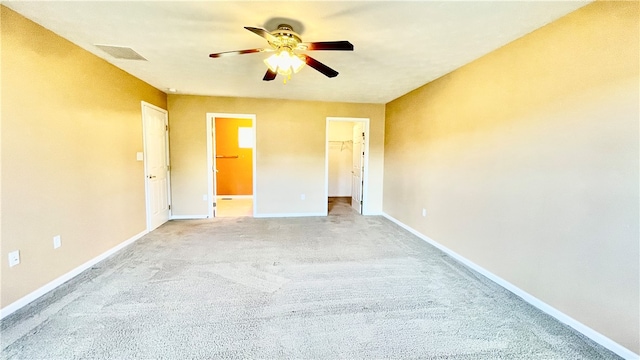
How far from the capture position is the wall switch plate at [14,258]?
1994mm

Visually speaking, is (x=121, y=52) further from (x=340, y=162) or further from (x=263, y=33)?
(x=340, y=162)

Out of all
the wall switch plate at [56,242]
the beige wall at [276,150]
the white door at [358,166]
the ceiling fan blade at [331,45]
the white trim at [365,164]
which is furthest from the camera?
the white door at [358,166]

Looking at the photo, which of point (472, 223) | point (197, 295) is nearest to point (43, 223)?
point (197, 295)

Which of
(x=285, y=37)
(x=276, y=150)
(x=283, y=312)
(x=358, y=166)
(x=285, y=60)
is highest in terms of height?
(x=285, y=37)

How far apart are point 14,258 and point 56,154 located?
3.02ft

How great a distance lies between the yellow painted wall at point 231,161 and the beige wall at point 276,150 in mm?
2304

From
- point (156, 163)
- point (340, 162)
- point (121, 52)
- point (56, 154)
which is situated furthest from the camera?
point (340, 162)

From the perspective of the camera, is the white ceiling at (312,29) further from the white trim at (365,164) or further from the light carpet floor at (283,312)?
the light carpet floor at (283,312)

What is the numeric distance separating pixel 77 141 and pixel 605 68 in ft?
14.7

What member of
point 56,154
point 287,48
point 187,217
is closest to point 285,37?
point 287,48

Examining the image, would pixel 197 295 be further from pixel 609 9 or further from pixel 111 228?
pixel 609 9

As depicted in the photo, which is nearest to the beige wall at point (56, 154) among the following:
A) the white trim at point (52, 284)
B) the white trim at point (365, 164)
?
the white trim at point (52, 284)

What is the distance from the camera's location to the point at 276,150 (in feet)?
16.8

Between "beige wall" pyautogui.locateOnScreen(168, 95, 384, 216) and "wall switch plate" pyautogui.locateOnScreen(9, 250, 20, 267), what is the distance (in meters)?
2.86
